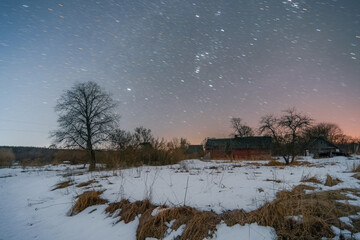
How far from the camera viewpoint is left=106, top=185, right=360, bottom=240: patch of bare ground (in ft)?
6.19

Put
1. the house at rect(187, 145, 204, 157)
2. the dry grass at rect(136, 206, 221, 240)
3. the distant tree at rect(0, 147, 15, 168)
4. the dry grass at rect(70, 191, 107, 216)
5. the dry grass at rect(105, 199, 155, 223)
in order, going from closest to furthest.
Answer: the dry grass at rect(136, 206, 221, 240), the dry grass at rect(105, 199, 155, 223), the dry grass at rect(70, 191, 107, 216), the distant tree at rect(0, 147, 15, 168), the house at rect(187, 145, 204, 157)

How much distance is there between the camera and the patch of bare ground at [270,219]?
1888 millimetres

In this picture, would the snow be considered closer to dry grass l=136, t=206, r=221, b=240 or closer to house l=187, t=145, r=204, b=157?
dry grass l=136, t=206, r=221, b=240

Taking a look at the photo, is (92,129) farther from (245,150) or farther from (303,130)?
(245,150)

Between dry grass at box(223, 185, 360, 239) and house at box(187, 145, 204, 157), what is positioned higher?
dry grass at box(223, 185, 360, 239)

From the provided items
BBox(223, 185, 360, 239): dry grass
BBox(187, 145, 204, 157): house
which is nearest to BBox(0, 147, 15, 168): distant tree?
BBox(187, 145, 204, 157): house

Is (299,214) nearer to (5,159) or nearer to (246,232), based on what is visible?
(246,232)

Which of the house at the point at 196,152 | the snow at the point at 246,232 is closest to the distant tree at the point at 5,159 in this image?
the house at the point at 196,152

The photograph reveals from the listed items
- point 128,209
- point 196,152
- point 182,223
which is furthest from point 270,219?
point 196,152

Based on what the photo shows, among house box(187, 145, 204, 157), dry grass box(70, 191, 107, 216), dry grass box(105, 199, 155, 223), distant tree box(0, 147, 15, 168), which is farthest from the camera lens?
house box(187, 145, 204, 157)

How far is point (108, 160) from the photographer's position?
398 inches

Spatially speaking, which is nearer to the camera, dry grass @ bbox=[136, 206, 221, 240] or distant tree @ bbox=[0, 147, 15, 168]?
dry grass @ bbox=[136, 206, 221, 240]

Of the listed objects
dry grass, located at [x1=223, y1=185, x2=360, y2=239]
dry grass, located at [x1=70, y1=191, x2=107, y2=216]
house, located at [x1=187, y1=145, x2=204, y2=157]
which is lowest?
house, located at [x1=187, y1=145, x2=204, y2=157]

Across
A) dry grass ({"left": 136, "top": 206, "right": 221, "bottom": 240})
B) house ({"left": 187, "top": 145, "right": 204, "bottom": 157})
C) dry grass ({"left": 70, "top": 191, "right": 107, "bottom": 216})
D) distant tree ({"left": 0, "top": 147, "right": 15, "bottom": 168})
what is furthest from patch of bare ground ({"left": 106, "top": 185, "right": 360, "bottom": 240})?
distant tree ({"left": 0, "top": 147, "right": 15, "bottom": 168})
